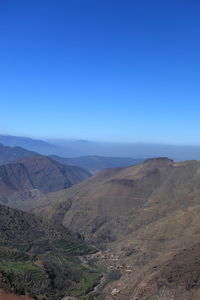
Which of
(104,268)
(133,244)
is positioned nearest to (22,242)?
(104,268)

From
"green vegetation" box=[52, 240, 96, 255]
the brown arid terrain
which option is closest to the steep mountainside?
"green vegetation" box=[52, 240, 96, 255]

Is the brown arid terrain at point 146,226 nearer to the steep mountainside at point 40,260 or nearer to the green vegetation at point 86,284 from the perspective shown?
the green vegetation at point 86,284

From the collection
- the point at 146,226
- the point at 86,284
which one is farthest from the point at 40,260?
the point at 146,226

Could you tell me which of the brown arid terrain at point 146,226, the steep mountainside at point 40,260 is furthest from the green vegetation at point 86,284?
the brown arid terrain at point 146,226

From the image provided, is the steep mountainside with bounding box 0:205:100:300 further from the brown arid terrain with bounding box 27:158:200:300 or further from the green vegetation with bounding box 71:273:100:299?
the brown arid terrain with bounding box 27:158:200:300

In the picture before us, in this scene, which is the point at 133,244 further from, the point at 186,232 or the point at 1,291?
the point at 1,291
